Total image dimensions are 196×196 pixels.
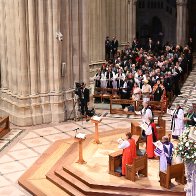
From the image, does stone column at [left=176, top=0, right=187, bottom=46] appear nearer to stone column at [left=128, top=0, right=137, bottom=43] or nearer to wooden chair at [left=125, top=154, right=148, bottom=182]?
stone column at [left=128, top=0, right=137, bottom=43]

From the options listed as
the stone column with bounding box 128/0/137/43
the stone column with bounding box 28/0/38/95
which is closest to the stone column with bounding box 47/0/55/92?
the stone column with bounding box 28/0/38/95

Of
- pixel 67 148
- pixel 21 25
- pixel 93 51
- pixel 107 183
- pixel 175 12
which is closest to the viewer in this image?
pixel 107 183

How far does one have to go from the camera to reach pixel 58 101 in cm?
2055

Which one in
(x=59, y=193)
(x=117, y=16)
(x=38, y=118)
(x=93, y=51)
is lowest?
(x=59, y=193)

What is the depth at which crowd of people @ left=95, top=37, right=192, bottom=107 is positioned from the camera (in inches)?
861

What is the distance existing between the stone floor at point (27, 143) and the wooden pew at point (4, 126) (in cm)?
18

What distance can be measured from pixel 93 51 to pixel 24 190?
14.3 meters

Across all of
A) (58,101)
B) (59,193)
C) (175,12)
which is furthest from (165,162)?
(175,12)

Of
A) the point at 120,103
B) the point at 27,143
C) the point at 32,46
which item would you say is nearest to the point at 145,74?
the point at 120,103

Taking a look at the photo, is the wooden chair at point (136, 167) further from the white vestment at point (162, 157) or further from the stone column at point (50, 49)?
the stone column at point (50, 49)

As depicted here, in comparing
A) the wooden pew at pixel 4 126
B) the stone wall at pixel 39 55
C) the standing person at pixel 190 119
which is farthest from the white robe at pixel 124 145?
the stone wall at pixel 39 55

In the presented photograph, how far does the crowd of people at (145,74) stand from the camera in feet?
71.7

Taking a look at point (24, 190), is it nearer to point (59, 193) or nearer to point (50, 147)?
point (59, 193)

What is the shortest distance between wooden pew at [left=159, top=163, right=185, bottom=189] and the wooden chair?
674 mm
